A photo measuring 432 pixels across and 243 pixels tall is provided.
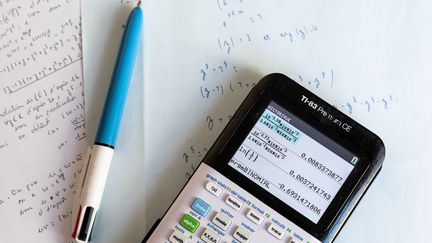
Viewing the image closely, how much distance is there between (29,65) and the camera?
0.54m

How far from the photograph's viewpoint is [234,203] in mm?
498

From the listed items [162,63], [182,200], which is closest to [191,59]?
[162,63]

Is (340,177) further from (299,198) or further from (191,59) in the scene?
(191,59)

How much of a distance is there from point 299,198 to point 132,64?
19 cm

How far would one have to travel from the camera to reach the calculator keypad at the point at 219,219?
1.61ft

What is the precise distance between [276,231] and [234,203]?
41mm

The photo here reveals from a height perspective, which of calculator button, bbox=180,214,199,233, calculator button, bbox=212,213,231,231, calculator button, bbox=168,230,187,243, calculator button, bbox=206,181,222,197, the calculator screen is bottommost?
calculator button, bbox=168,230,187,243

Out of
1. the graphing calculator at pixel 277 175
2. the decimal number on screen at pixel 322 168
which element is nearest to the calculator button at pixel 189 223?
the graphing calculator at pixel 277 175

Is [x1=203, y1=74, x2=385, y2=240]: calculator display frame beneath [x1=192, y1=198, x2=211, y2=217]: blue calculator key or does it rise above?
above

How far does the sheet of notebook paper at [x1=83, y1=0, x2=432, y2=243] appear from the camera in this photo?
1.75 feet

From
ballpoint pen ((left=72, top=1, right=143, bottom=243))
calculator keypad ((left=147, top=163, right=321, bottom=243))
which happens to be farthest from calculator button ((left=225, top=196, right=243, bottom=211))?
ballpoint pen ((left=72, top=1, right=143, bottom=243))

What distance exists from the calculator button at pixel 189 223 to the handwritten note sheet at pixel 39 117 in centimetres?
10

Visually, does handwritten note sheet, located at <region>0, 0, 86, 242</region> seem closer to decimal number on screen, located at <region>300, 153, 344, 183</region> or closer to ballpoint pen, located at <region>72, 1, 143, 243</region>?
ballpoint pen, located at <region>72, 1, 143, 243</region>

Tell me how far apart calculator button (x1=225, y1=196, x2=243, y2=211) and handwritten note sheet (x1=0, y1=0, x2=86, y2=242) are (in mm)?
133
